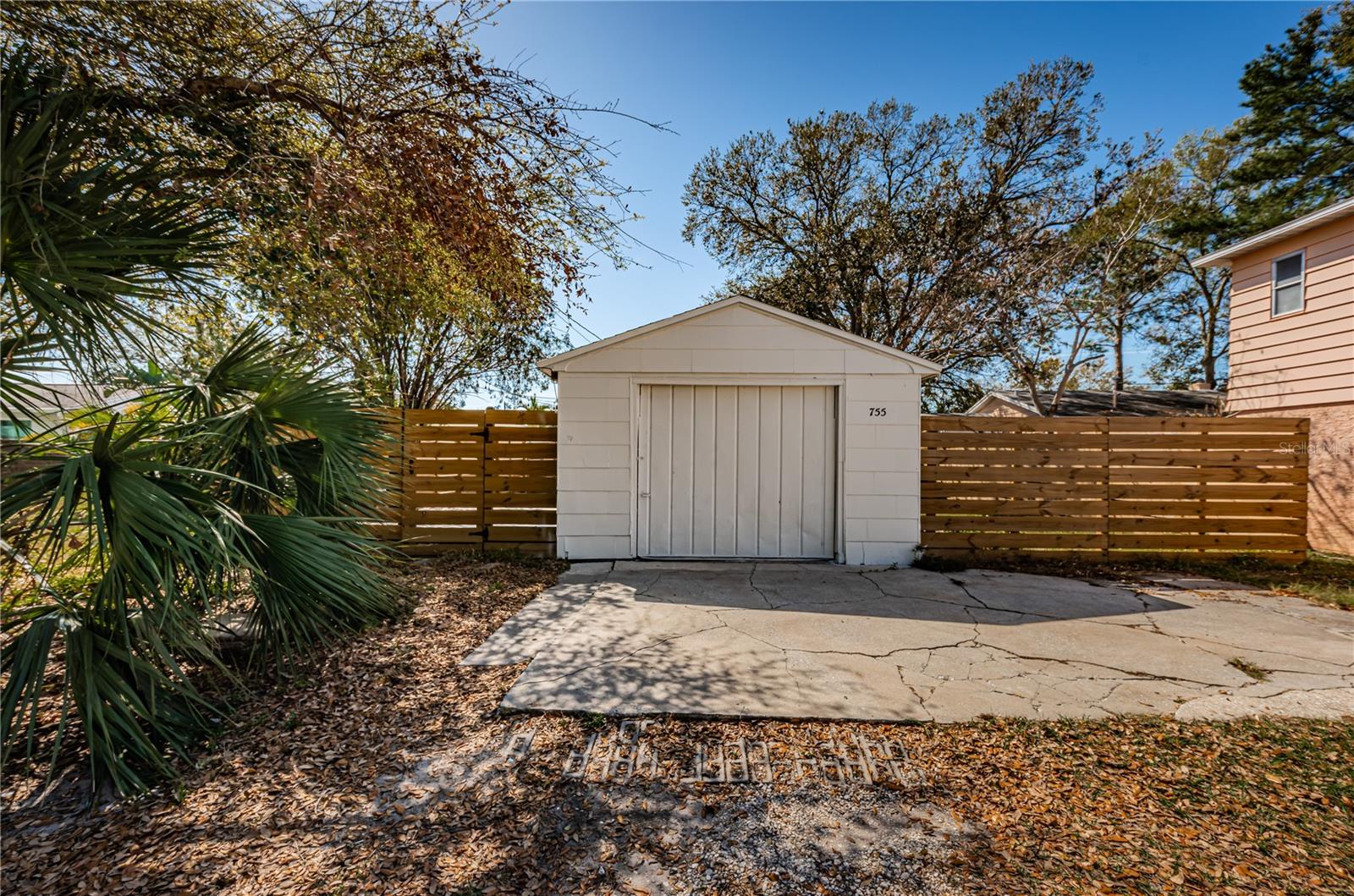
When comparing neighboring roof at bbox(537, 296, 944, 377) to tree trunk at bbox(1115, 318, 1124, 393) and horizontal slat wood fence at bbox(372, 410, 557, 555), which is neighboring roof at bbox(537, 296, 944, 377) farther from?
tree trunk at bbox(1115, 318, 1124, 393)

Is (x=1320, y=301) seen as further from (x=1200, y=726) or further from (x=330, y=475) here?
(x=330, y=475)

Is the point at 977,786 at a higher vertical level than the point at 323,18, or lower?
lower

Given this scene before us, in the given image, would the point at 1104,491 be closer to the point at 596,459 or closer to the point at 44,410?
the point at 596,459

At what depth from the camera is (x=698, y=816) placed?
1.95 meters

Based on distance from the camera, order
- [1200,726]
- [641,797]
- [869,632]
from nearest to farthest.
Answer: [641,797] < [1200,726] < [869,632]

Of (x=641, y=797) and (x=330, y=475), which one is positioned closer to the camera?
(x=641, y=797)

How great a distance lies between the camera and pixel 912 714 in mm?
2650

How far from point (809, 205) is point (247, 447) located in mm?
12914

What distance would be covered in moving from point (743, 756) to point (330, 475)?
9.41ft

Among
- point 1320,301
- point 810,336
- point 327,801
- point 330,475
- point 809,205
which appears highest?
point 809,205

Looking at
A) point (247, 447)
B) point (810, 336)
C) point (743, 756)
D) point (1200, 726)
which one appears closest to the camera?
point (743, 756)

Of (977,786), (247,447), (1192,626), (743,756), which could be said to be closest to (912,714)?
(977,786)

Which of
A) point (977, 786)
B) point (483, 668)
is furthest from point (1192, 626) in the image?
point (483, 668)

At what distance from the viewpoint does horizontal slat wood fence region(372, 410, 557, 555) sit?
20.2ft
